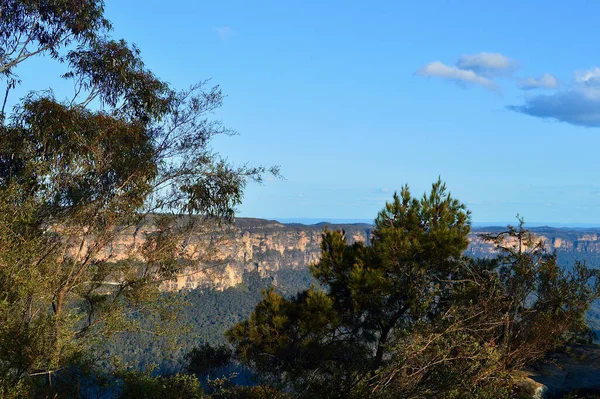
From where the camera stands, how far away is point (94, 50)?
1424 centimetres

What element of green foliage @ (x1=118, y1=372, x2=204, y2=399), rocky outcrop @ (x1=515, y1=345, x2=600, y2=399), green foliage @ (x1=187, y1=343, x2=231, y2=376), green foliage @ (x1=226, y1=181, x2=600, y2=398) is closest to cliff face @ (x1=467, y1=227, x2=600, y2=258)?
green foliage @ (x1=187, y1=343, x2=231, y2=376)

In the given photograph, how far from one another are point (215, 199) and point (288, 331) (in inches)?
174

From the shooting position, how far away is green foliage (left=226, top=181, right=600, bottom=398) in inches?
454

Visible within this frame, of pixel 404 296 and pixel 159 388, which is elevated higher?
pixel 404 296

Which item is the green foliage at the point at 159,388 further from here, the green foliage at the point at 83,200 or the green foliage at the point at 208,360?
the green foliage at the point at 208,360

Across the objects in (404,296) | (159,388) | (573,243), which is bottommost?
(159,388)

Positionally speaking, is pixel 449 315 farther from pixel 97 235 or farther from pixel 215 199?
pixel 97 235

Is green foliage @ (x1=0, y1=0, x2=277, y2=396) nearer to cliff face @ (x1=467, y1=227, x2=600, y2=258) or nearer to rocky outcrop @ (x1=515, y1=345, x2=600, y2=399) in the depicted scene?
rocky outcrop @ (x1=515, y1=345, x2=600, y2=399)

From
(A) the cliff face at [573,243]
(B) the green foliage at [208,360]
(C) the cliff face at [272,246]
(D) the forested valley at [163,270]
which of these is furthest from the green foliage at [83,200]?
(A) the cliff face at [573,243]

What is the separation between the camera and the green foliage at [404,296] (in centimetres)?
1154

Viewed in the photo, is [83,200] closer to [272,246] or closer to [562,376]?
[562,376]

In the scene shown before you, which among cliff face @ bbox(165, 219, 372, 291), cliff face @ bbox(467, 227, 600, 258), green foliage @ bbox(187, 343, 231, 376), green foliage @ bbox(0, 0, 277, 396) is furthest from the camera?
cliff face @ bbox(467, 227, 600, 258)

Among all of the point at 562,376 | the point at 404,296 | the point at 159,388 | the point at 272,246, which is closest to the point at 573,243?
the point at 272,246

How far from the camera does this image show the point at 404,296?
1538 centimetres
